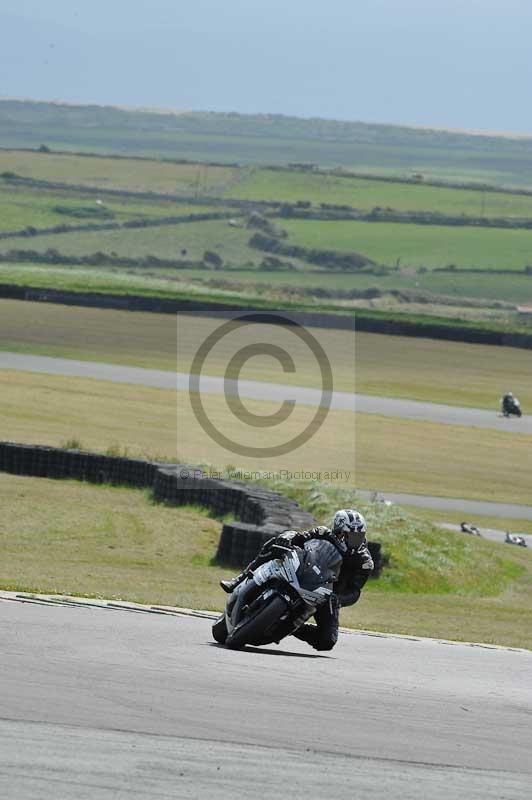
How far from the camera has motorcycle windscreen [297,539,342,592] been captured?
36.6ft

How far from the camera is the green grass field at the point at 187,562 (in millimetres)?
16906

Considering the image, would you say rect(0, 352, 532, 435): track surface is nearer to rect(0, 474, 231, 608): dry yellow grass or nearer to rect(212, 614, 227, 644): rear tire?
rect(0, 474, 231, 608): dry yellow grass

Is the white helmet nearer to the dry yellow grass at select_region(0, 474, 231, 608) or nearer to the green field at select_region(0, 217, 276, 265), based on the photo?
the dry yellow grass at select_region(0, 474, 231, 608)

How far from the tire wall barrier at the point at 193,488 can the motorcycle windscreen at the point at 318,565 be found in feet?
26.2

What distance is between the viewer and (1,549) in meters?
19.7

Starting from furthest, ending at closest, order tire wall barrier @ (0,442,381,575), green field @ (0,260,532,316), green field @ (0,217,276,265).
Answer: green field @ (0,217,276,265) < green field @ (0,260,532,316) < tire wall barrier @ (0,442,381,575)

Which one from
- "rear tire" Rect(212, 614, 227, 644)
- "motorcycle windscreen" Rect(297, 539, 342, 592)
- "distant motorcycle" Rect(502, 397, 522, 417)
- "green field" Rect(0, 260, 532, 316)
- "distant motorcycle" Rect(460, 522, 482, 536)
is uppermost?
"green field" Rect(0, 260, 532, 316)

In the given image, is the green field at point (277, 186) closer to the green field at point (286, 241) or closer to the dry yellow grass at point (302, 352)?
the green field at point (286, 241)

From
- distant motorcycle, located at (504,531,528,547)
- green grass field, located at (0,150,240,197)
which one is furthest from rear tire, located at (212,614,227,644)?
green grass field, located at (0,150,240,197)

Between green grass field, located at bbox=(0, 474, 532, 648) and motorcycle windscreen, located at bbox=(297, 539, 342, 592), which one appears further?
green grass field, located at bbox=(0, 474, 532, 648)

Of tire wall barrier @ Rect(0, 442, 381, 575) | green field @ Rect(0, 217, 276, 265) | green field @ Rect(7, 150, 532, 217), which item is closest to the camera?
tire wall barrier @ Rect(0, 442, 381, 575)

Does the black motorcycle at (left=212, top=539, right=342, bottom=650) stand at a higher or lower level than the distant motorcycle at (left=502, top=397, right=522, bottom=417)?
lower

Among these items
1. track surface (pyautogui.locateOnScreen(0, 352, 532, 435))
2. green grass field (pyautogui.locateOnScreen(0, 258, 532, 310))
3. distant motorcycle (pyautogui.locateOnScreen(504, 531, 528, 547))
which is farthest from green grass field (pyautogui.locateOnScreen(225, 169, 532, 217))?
distant motorcycle (pyautogui.locateOnScreen(504, 531, 528, 547))

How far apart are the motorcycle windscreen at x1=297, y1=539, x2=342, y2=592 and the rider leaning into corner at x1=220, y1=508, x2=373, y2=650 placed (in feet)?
0.28
